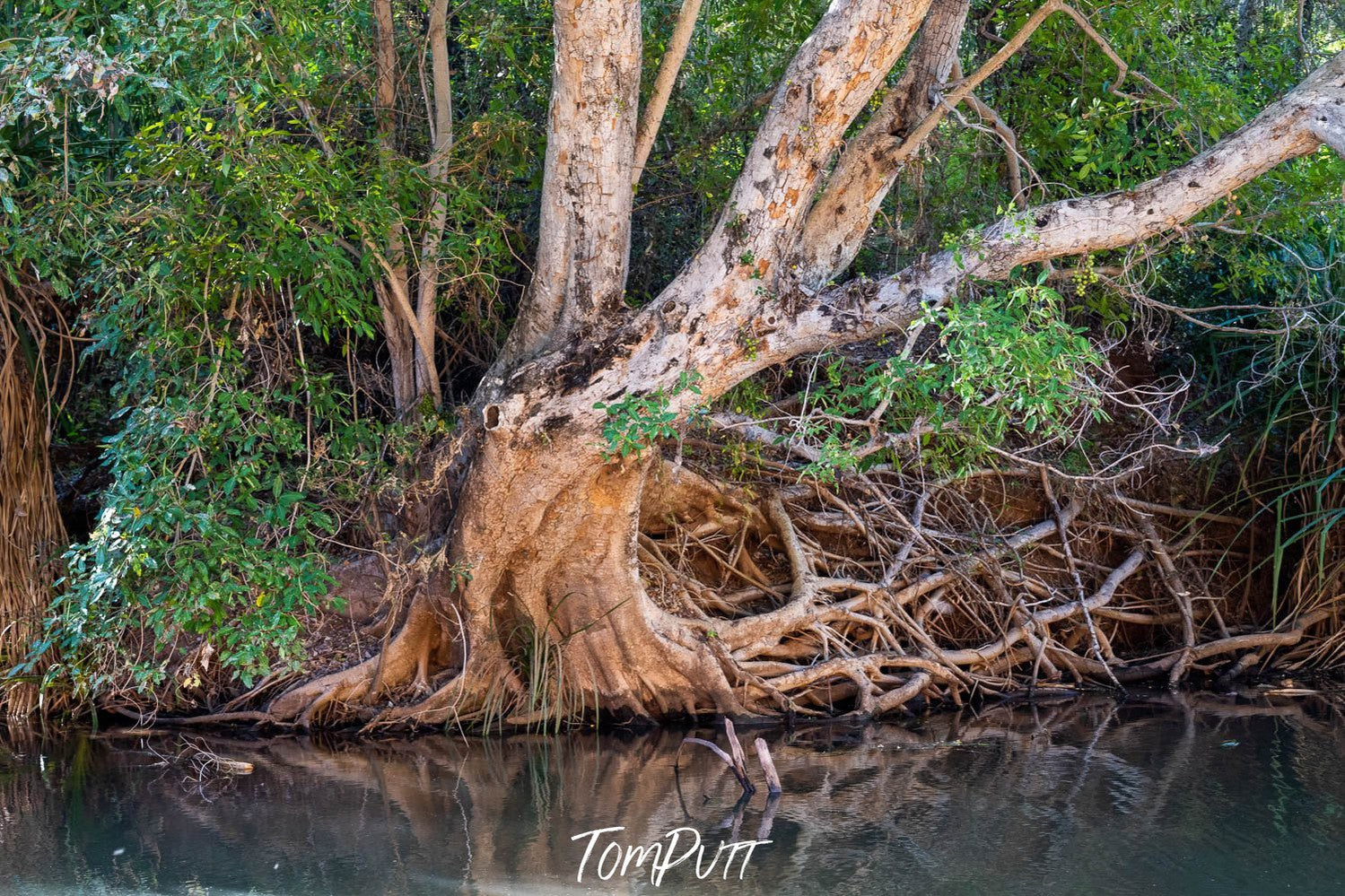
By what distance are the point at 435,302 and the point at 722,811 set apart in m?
2.67

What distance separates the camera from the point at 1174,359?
7504mm

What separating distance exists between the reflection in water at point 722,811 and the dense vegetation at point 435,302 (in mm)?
505

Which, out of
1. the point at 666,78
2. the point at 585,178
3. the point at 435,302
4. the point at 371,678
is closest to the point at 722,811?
the point at 371,678

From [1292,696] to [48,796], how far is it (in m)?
5.93

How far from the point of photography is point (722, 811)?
457cm

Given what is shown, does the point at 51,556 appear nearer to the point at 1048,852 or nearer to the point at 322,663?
the point at 322,663

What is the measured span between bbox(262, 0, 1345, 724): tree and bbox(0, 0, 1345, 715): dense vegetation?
0.11 meters

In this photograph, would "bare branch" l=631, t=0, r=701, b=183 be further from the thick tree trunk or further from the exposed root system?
the exposed root system

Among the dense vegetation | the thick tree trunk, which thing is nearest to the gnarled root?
the thick tree trunk

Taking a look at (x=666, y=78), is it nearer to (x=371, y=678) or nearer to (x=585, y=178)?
(x=585, y=178)

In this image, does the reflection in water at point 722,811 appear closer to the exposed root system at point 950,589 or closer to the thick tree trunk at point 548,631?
the thick tree trunk at point 548,631

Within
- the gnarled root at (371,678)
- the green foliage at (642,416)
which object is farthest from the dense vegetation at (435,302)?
the gnarled root at (371,678)

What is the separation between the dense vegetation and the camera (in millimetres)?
4648

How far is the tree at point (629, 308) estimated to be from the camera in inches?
190
